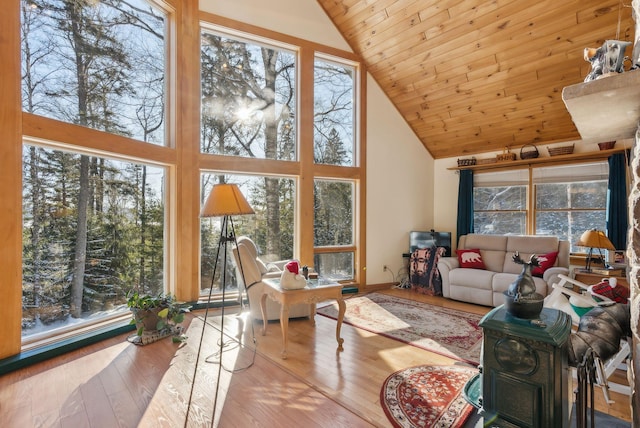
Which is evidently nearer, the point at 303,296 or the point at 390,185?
the point at 303,296

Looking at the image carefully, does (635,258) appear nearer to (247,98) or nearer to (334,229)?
(334,229)

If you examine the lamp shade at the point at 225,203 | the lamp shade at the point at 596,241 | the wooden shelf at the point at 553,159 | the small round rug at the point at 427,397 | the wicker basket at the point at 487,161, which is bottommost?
the small round rug at the point at 427,397

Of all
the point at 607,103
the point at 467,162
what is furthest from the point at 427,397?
the point at 467,162

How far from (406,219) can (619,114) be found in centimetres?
456

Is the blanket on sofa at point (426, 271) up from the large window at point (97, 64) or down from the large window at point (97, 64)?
down

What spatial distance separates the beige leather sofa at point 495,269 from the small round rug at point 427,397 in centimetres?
212

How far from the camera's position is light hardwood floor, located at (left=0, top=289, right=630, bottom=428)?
2010mm

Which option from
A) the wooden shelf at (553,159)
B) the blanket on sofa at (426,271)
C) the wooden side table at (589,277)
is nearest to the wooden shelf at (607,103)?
the wooden side table at (589,277)

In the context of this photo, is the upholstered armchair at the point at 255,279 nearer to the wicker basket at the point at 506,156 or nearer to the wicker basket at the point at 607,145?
the wicker basket at the point at 506,156

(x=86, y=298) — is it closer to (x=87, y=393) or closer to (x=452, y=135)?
(x=87, y=393)

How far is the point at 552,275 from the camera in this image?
158 inches

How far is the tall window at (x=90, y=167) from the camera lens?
2.88m

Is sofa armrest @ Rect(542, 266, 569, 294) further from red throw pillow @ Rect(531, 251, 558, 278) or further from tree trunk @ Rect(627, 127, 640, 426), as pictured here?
tree trunk @ Rect(627, 127, 640, 426)

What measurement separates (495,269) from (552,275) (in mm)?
914
